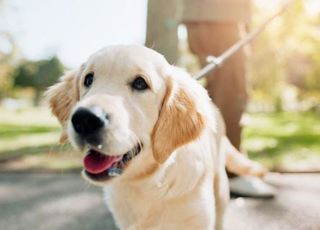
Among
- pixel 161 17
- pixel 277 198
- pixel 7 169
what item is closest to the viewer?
pixel 161 17

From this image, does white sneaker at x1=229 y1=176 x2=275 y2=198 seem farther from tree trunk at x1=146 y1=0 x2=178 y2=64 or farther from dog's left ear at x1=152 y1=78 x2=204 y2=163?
dog's left ear at x1=152 y1=78 x2=204 y2=163

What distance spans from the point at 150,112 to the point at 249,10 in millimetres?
2565

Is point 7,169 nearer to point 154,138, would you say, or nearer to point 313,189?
point 313,189

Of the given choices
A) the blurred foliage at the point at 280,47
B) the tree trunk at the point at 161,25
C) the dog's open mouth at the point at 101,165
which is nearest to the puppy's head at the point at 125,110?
the dog's open mouth at the point at 101,165

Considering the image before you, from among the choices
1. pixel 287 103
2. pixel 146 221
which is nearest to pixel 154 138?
pixel 146 221

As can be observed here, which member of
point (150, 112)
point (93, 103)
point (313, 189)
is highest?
point (93, 103)

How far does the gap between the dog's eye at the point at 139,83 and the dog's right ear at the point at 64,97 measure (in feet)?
1.44

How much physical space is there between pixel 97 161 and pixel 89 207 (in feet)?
6.86

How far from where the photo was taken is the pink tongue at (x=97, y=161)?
6.81ft

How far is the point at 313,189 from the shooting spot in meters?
4.60

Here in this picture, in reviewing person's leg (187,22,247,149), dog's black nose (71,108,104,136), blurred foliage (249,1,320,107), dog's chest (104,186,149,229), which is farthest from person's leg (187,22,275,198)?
blurred foliage (249,1,320,107)

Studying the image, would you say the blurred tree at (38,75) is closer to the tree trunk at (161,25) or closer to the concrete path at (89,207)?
the concrete path at (89,207)

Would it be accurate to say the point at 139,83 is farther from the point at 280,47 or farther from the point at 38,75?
the point at 38,75

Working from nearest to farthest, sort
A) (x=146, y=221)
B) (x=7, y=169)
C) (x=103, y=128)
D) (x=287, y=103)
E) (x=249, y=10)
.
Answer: (x=103, y=128) < (x=146, y=221) < (x=249, y=10) < (x=7, y=169) < (x=287, y=103)
